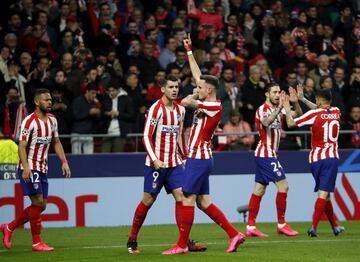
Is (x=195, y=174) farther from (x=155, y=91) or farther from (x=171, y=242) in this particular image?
(x=155, y=91)

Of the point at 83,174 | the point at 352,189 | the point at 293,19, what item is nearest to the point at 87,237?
the point at 83,174

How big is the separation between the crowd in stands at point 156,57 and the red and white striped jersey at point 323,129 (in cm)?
466

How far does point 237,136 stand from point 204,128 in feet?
23.5

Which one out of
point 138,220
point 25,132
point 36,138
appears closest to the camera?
point 138,220

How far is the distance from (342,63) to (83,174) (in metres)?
7.02

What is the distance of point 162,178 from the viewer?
14.2 metres

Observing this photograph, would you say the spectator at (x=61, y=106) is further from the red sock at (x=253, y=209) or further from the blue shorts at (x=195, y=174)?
the blue shorts at (x=195, y=174)

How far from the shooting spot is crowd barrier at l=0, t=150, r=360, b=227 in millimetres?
19688

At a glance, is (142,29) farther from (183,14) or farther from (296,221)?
(296,221)

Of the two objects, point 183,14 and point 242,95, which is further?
point 183,14

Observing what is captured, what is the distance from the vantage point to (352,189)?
20578 mm

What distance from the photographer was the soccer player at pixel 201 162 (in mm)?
13453

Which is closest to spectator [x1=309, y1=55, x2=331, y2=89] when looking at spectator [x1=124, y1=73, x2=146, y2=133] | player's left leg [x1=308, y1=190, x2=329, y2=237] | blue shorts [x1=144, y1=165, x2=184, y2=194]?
spectator [x1=124, y1=73, x2=146, y2=133]

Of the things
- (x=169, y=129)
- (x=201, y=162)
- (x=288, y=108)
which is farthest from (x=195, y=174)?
(x=288, y=108)
